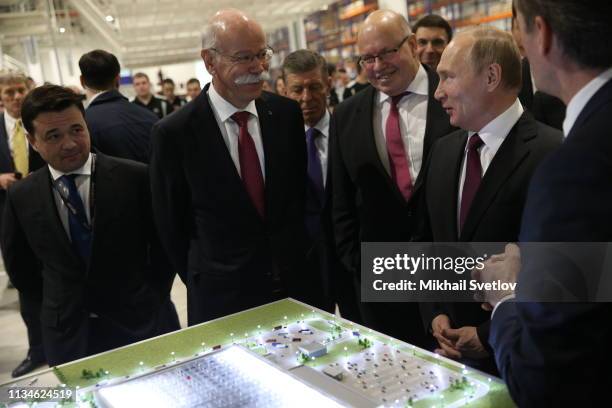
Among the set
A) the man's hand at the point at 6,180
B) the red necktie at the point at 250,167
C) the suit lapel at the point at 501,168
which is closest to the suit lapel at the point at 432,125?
the suit lapel at the point at 501,168

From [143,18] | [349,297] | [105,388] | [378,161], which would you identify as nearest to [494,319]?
[105,388]

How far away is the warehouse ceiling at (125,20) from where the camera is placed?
9.99 meters

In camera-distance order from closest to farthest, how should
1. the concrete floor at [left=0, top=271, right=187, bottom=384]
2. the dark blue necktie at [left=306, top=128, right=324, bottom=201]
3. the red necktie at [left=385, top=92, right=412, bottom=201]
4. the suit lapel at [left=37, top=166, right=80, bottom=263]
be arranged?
the suit lapel at [left=37, top=166, right=80, bottom=263] < the red necktie at [left=385, top=92, right=412, bottom=201] < the dark blue necktie at [left=306, top=128, right=324, bottom=201] < the concrete floor at [left=0, top=271, right=187, bottom=384]

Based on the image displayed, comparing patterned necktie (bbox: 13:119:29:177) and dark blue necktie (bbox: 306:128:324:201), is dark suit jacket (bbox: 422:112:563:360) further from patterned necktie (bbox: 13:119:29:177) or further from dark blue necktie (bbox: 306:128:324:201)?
patterned necktie (bbox: 13:119:29:177)

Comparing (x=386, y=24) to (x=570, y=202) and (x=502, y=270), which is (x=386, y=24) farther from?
(x=570, y=202)

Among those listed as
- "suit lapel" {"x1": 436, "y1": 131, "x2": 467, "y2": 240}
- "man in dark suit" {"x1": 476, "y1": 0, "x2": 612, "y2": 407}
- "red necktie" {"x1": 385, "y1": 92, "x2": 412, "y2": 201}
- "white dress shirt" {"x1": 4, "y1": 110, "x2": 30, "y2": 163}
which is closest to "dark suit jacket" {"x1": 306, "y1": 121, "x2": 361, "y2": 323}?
"red necktie" {"x1": 385, "y1": 92, "x2": 412, "y2": 201}

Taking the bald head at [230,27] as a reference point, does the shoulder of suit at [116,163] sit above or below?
below

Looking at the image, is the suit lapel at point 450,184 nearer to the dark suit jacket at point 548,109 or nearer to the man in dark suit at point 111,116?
the dark suit jacket at point 548,109

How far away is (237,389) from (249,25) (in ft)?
5.00

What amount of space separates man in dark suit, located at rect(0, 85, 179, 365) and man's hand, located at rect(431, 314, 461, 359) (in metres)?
1.12

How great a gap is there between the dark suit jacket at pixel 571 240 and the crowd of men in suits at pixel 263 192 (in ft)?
2.52

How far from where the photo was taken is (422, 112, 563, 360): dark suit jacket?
69.6 inches

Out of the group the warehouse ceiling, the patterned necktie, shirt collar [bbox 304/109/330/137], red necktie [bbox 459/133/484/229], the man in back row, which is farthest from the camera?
the warehouse ceiling

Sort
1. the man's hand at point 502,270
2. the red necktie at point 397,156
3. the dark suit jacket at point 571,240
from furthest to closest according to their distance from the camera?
the red necktie at point 397,156 < the man's hand at point 502,270 < the dark suit jacket at point 571,240
